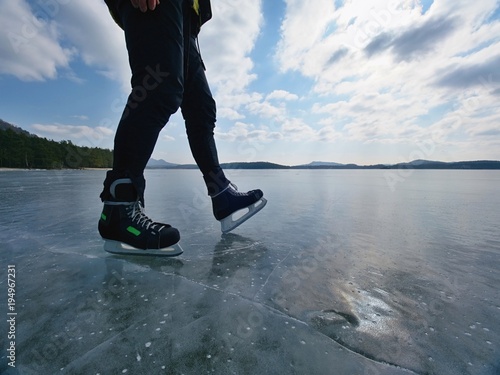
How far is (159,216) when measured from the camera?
2.26 metres

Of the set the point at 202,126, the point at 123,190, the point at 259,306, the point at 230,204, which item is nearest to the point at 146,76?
the point at 123,190

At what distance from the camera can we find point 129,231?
1224 mm

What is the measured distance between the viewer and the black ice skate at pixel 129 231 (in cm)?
122

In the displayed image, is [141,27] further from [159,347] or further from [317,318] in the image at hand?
[317,318]

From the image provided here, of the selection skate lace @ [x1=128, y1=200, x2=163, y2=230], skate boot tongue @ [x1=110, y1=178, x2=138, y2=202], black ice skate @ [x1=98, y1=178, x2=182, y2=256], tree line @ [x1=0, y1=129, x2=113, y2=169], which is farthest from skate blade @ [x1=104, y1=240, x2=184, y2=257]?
tree line @ [x1=0, y1=129, x2=113, y2=169]

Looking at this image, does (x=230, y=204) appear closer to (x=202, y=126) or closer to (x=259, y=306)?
(x=202, y=126)

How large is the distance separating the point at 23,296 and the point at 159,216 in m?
1.41

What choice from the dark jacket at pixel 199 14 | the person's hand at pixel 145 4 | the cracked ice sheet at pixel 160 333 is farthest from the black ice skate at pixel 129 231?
the dark jacket at pixel 199 14

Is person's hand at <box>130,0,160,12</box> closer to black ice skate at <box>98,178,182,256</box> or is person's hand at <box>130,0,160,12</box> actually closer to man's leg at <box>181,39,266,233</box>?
man's leg at <box>181,39,266,233</box>

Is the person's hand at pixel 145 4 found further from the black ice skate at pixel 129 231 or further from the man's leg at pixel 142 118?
the black ice skate at pixel 129 231

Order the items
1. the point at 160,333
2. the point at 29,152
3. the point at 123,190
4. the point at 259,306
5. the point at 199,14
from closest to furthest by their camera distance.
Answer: the point at 160,333, the point at 259,306, the point at 123,190, the point at 199,14, the point at 29,152

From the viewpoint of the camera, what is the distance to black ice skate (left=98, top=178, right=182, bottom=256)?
122cm

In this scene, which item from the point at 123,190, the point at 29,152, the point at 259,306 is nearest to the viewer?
the point at 259,306

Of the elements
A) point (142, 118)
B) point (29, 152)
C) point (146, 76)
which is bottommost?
point (142, 118)
